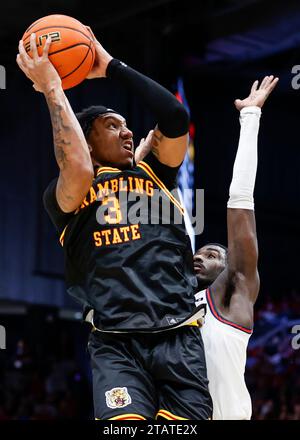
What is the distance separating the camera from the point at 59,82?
3.23m

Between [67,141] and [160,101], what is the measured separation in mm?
405

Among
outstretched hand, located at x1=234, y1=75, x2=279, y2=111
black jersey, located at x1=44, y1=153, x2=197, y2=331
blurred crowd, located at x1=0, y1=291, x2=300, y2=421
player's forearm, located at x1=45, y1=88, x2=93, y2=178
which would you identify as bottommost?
blurred crowd, located at x1=0, y1=291, x2=300, y2=421

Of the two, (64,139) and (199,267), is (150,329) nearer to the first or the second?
(64,139)

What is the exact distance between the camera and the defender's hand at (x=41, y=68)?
319 cm

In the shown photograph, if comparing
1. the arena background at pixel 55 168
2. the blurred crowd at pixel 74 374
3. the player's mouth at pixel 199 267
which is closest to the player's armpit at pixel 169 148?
the player's mouth at pixel 199 267

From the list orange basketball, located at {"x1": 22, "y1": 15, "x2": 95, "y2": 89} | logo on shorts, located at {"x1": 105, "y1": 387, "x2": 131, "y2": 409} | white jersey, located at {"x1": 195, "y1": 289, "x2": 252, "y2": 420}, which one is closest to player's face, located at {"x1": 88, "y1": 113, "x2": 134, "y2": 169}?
orange basketball, located at {"x1": 22, "y1": 15, "x2": 95, "y2": 89}

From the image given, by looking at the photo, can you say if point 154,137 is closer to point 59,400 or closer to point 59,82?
point 59,82

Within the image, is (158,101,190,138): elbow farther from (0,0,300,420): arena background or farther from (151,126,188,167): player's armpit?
(0,0,300,420): arena background

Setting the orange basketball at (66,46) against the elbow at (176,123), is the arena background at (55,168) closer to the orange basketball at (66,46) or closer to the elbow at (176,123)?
the elbow at (176,123)

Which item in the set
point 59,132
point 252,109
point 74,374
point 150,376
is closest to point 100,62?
point 59,132

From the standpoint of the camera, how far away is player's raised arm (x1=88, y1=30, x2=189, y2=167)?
10.6ft

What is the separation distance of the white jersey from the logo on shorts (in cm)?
53

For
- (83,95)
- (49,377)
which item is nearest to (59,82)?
(83,95)

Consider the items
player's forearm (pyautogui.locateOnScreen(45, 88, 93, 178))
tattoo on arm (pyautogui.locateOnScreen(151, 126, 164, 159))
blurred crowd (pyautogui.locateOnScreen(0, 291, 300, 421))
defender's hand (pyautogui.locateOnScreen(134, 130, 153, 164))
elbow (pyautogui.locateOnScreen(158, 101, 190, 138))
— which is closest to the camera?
player's forearm (pyautogui.locateOnScreen(45, 88, 93, 178))
